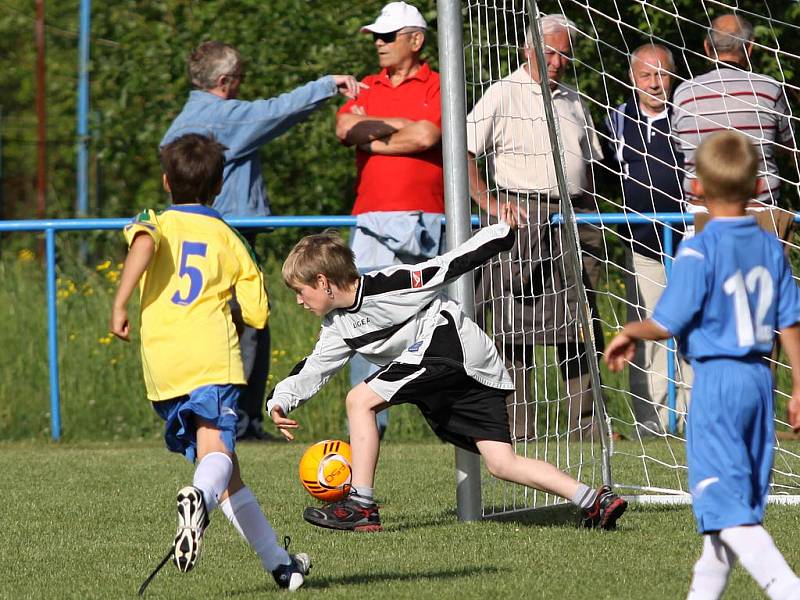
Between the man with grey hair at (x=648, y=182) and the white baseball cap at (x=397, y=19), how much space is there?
1.19 m

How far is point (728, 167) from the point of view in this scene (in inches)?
154

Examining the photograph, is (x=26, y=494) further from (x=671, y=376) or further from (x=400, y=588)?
(x=671, y=376)

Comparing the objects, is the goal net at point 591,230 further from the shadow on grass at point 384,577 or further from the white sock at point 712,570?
the white sock at point 712,570

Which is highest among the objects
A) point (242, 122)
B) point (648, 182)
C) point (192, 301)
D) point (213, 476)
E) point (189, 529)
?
point (242, 122)

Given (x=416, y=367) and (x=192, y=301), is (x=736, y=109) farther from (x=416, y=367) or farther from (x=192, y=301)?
(x=192, y=301)

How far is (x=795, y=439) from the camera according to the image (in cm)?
849

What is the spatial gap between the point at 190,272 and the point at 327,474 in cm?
156

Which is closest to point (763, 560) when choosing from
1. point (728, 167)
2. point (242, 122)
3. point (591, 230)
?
point (728, 167)

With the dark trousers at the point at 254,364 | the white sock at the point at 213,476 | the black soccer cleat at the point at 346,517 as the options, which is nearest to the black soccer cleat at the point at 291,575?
the white sock at the point at 213,476

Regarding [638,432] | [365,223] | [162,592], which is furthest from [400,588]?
[638,432]

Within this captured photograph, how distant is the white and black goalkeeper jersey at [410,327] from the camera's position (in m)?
5.68

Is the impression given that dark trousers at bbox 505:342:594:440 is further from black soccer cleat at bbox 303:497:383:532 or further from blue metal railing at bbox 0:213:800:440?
black soccer cleat at bbox 303:497:383:532

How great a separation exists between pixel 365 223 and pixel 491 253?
236 cm

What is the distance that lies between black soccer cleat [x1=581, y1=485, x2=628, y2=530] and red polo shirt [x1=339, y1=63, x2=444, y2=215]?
2.45 m
